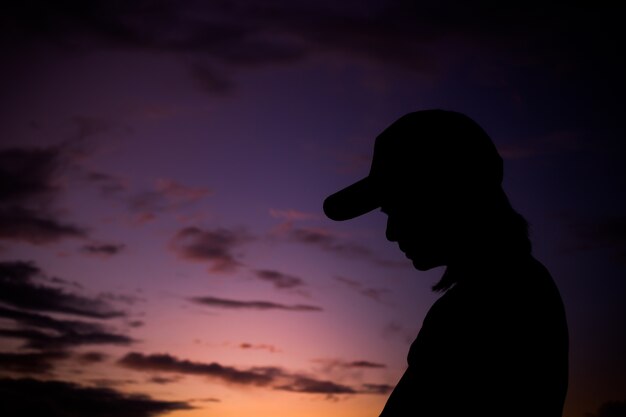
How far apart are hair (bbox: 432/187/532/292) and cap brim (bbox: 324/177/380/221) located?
0.41 metres

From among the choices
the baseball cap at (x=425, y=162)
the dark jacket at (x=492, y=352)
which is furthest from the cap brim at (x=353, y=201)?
the dark jacket at (x=492, y=352)

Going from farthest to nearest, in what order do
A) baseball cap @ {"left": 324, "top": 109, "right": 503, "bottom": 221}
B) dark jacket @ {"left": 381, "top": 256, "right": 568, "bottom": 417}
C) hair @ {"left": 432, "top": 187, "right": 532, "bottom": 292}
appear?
1. baseball cap @ {"left": 324, "top": 109, "right": 503, "bottom": 221}
2. hair @ {"left": 432, "top": 187, "right": 532, "bottom": 292}
3. dark jacket @ {"left": 381, "top": 256, "right": 568, "bottom": 417}

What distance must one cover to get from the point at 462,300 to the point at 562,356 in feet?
1.52

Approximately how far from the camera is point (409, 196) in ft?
8.15

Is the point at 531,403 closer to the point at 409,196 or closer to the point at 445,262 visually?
the point at 445,262

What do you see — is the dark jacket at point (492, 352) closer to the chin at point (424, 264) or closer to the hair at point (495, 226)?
the hair at point (495, 226)

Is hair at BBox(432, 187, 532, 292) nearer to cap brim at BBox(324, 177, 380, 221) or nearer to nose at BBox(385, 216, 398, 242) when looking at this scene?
nose at BBox(385, 216, 398, 242)

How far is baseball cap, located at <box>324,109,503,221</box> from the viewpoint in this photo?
247 centimetres

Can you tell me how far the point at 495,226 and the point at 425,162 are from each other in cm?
43

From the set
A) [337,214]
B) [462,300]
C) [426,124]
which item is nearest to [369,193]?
[337,214]

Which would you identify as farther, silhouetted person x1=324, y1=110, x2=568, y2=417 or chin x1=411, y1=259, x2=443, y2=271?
chin x1=411, y1=259, x2=443, y2=271

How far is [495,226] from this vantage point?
241 cm

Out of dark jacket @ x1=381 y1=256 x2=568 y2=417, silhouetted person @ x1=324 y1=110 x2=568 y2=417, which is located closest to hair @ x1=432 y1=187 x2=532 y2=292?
silhouetted person @ x1=324 y1=110 x2=568 y2=417

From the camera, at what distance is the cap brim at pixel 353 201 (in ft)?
8.40
